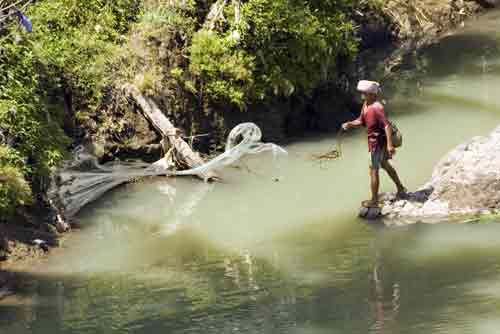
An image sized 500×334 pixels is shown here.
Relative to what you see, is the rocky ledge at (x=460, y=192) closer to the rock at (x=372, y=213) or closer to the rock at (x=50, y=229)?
the rock at (x=372, y=213)

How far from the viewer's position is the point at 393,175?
36.1 feet

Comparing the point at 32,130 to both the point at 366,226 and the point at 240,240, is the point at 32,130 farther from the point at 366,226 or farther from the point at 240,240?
the point at 366,226

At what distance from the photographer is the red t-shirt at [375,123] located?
1066cm

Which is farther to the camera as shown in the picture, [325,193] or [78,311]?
[325,193]

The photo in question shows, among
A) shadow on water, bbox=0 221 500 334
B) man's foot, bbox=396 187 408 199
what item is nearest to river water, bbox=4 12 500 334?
shadow on water, bbox=0 221 500 334

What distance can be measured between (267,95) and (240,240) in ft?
13.3

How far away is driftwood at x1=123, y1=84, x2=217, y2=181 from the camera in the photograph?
13188 mm

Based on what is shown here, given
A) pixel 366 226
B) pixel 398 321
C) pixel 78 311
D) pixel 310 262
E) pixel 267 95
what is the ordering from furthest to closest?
pixel 267 95 → pixel 366 226 → pixel 310 262 → pixel 78 311 → pixel 398 321

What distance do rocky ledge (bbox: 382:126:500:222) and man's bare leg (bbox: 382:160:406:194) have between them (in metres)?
0.12

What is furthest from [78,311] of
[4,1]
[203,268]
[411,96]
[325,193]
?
[411,96]

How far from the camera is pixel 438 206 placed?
1086 centimetres

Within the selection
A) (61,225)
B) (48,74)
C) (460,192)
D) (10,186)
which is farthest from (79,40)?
(460,192)

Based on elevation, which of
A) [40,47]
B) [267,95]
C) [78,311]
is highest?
[40,47]

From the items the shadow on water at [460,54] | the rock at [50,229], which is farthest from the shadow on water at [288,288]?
the shadow on water at [460,54]
